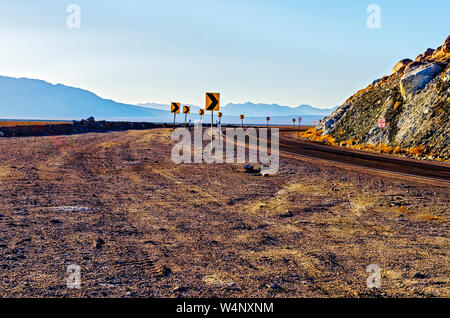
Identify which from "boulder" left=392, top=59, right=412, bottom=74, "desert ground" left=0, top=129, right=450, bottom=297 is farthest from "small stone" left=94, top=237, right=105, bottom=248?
"boulder" left=392, top=59, right=412, bottom=74

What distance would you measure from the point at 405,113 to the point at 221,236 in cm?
2754

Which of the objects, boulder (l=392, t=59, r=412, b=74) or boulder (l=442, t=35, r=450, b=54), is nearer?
boulder (l=442, t=35, r=450, b=54)

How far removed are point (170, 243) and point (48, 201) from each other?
4.93m

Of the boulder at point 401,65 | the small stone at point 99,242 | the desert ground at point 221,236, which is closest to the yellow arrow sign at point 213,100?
the desert ground at point 221,236

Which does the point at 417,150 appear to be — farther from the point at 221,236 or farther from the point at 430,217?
the point at 221,236

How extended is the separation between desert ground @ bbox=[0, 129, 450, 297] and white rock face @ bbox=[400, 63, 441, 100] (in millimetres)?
20119

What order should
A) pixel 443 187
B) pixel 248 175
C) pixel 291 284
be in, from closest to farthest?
1. pixel 291 284
2. pixel 443 187
3. pixel 248 175

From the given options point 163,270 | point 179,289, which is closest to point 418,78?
point 163,270

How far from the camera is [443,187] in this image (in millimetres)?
13727

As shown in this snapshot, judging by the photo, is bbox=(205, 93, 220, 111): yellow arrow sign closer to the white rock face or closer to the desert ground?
the desert ground

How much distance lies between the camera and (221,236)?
304 inches

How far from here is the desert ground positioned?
17.5ft
